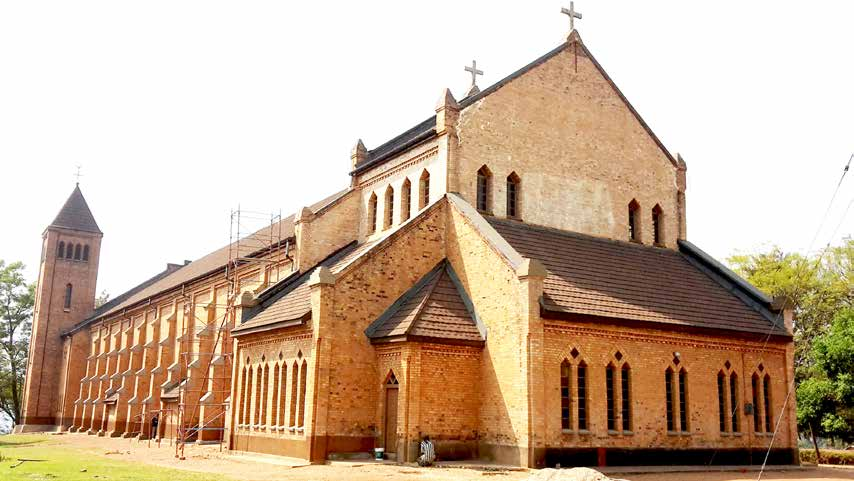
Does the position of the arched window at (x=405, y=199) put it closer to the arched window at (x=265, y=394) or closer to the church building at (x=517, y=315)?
the church building at (x=517, y=315)

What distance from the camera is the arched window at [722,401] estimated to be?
25.0m

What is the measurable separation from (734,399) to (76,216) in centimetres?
5860

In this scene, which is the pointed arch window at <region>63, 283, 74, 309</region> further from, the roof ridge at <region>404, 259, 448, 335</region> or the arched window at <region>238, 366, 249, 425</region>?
the roof ridge at <region>404, 259, 448, 335</region>

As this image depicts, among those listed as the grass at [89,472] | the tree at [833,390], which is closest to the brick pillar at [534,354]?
the grass at [89,472]

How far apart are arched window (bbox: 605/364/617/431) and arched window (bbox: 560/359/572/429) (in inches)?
52.2

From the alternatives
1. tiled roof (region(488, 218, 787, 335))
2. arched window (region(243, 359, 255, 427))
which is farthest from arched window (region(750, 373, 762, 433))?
arched window (region(243, 359, 255, 427))

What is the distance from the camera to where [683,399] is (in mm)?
24453

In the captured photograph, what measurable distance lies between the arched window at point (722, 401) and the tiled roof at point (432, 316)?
8176mm

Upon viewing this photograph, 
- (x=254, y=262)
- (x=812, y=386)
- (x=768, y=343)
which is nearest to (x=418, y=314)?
(x=768, y=343)

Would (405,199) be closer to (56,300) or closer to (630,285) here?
(630,285)

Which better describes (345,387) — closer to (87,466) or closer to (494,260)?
(494,260)

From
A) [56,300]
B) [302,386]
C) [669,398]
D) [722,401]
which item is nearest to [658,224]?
[722,401]

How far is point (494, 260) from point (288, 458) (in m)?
8.68

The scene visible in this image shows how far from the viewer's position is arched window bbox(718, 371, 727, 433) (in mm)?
25016
